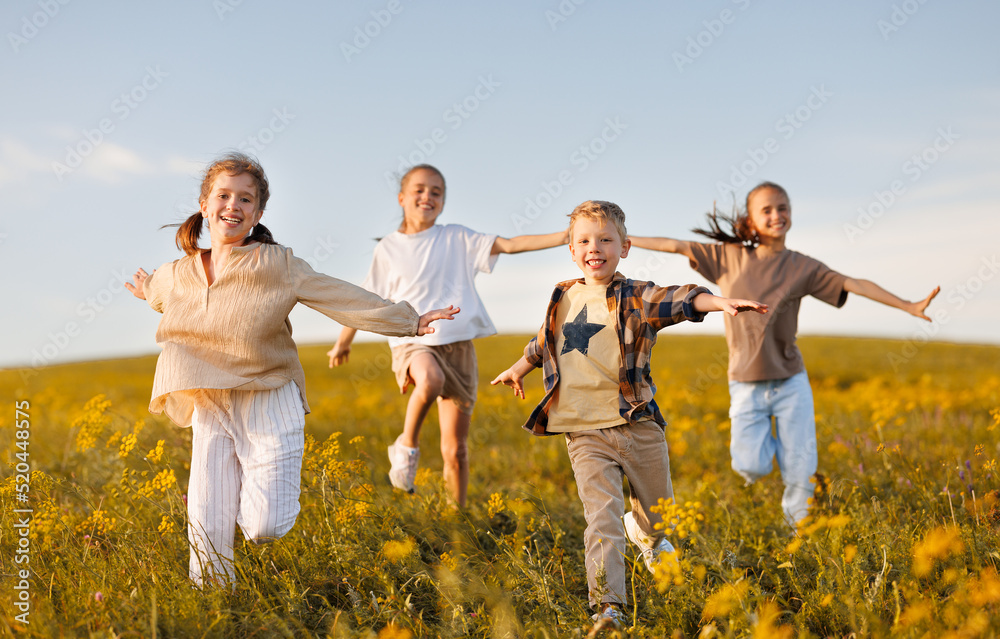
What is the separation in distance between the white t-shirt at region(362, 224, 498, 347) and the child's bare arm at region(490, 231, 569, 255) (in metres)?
0.06

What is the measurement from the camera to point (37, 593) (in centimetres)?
317

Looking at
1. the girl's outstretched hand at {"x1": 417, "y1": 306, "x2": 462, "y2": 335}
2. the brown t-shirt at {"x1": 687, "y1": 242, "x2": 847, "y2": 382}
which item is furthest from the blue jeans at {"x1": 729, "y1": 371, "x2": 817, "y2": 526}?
the girl's outstretched hand at {"x1": 417, "y1": 306, "x2": 462, "y2": 335}

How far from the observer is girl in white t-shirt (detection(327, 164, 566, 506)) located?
4.75m

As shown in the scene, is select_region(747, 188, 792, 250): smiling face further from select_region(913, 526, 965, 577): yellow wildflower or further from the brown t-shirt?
select_region(913, 526, 965, 577): yellow wildflower

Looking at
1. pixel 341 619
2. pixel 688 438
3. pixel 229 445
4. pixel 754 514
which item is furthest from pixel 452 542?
pixel 688 438

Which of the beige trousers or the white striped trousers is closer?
the beige trousers

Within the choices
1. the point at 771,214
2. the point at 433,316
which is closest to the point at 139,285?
the point at 433,316

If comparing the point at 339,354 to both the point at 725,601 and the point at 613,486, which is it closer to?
the point at 613,486

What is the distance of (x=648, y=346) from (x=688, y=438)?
466cm

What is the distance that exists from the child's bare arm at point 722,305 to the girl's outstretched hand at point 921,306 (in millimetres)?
1938

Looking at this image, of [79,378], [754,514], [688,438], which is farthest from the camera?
[79,378]

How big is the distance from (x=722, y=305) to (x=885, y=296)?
2240 mm

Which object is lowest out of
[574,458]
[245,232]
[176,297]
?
[574,458]

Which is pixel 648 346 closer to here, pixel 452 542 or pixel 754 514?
pixel 452 542
